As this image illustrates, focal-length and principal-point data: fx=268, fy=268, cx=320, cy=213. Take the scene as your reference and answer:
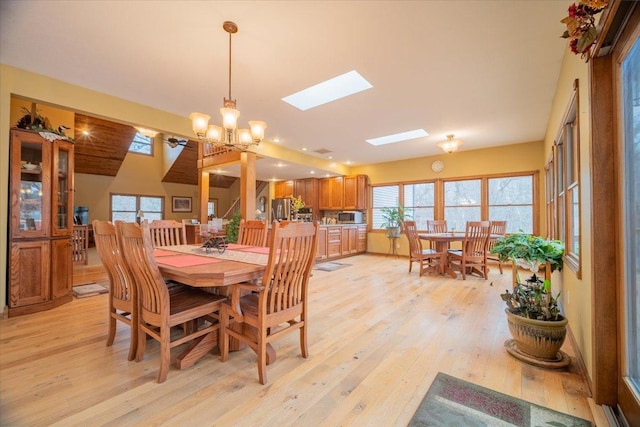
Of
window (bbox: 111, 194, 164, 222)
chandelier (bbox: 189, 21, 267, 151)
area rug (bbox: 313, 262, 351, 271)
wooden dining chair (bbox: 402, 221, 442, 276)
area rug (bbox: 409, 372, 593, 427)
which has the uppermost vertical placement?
chandelier (bbox: 189, 21, 267, 151)

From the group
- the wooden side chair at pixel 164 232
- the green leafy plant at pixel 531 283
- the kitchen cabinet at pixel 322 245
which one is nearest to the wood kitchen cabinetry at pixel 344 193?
the kitchen cabinet at pixel 322 245

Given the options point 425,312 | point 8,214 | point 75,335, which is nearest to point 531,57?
point 425,312

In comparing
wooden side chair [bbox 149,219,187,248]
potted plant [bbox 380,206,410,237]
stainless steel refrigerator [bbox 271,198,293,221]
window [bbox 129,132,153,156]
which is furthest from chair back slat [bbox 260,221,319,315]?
window [bbox 129,132,153,156]

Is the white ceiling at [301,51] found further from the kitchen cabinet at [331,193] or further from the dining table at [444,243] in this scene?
the kitchen cabinet at [331,193]

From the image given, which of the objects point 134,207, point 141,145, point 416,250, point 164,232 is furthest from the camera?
point 134,207

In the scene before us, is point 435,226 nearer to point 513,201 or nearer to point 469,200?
point 469,200

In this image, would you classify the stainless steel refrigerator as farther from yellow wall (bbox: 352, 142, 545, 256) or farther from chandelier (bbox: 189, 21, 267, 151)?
chandelier (bbox: 189, 21, 267, 151)

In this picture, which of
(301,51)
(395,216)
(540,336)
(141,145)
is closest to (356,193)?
(395,216)

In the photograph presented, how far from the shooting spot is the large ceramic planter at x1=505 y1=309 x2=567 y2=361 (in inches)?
74.2

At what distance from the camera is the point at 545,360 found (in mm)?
1932

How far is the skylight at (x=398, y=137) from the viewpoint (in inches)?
190

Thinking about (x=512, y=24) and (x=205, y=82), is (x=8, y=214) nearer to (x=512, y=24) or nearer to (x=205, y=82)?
(x=205, y=82)

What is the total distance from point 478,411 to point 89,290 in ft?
15.5

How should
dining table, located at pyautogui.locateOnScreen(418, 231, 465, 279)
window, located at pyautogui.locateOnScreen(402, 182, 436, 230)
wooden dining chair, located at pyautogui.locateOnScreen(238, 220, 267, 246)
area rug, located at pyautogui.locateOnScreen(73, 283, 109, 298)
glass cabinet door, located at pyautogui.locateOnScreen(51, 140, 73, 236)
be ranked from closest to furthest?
1. glass cabinet door, located at pyautogui.locateOnScreen(51, 140, 73, 236)
2. wooden dining chair, located at pyautogui.locateOnScreen(238, 220, 267, 246)
3. area rug, located at pyautogui.locateOnScreen(73, 283, 109, 298)
4. dining table, located at pyautogui.locateOnScreen(418, 231, 465, 279)
5. window, located at pyautogui.locateOnScreen(402, 182, 436, 230)
